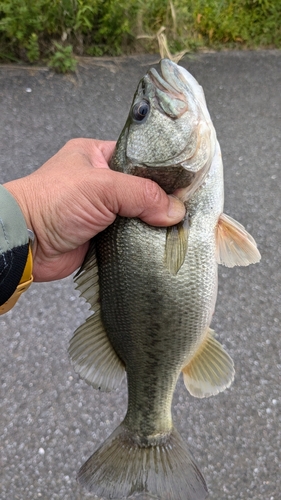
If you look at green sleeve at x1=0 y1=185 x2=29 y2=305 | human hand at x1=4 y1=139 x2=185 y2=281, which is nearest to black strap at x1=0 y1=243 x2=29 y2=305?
green sleeve at x1=0 y1=185 x2=29 y2=305

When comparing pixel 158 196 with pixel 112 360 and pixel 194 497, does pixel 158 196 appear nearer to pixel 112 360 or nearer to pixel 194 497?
pixel 112 360

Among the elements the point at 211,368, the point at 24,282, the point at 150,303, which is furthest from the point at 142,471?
the point at 24,282

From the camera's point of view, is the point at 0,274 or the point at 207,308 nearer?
the point at 0,274

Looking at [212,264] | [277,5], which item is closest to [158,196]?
[212,264]

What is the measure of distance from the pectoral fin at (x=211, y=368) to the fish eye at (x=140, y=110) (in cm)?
79

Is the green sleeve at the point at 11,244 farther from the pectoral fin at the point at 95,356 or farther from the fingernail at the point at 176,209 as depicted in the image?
the fingernail at the point at 176,209

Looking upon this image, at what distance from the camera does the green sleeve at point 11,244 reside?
1582mm

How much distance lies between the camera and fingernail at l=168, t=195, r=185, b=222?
5.21ft

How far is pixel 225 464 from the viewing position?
7.88 feet

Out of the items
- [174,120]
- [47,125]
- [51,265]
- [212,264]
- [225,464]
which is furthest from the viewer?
[47,125]

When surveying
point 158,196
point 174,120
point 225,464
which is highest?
point 174,120

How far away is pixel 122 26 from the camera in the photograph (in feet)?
14.4

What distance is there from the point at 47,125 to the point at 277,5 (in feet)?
8.74

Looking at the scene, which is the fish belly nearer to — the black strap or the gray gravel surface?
the black strap
